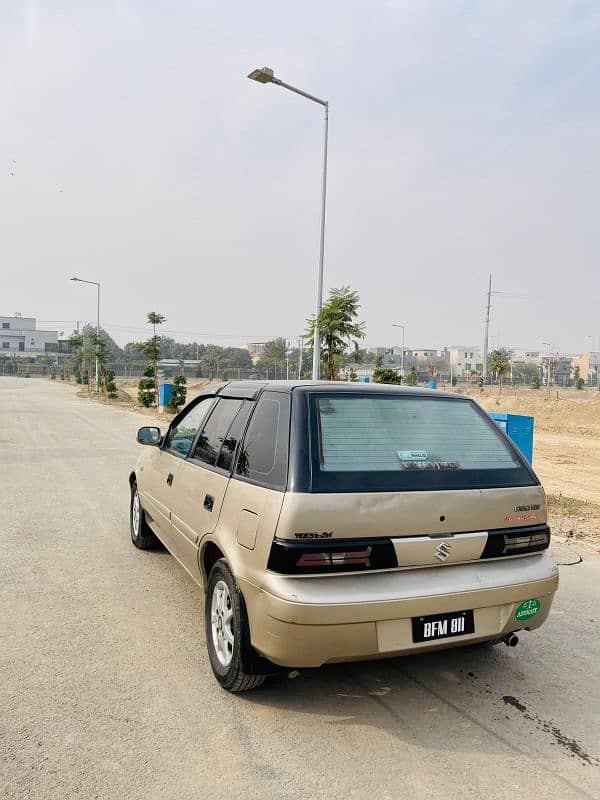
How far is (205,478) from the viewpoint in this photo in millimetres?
3994

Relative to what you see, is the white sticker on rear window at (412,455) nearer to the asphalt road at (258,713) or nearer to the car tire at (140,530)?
the asphalt road at (258,713)

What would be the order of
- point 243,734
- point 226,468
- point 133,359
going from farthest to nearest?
point 133,359, point 226,468, point 243,734

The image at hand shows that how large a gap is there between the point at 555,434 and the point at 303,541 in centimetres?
2484

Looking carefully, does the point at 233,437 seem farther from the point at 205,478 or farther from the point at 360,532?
the point at 360,532

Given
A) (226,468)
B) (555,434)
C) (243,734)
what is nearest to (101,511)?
(226,468)

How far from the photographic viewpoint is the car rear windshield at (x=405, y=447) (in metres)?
3.16

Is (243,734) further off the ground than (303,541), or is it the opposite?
(303,541)

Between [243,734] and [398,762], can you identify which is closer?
[398,762]

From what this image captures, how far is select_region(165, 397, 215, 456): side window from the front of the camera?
464 cm

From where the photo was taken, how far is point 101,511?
767 centimetres

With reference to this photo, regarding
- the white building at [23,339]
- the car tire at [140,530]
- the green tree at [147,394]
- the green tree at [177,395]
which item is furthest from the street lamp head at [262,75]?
the white building at [23,339]

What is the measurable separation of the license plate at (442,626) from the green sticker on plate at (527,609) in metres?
0.33

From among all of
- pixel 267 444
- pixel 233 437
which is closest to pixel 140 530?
pixel 233 437

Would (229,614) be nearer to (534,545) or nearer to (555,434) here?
(534,545)
